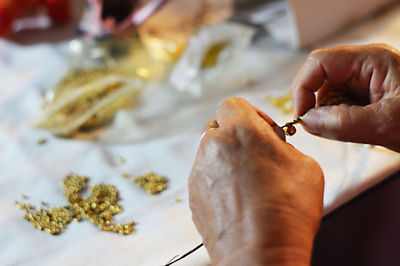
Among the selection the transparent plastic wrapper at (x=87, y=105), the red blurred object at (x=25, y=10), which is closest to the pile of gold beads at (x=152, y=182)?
the transparent plastic wrapper at (x=87, y=105)

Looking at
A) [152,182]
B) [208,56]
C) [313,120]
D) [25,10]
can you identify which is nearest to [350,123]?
[313,120]

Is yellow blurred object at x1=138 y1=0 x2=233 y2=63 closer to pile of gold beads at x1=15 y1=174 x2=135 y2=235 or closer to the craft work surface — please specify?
the craft work surface

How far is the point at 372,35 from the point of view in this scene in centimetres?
101

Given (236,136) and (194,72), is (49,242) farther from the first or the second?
(194,72)

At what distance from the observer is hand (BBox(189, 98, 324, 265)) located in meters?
0.43

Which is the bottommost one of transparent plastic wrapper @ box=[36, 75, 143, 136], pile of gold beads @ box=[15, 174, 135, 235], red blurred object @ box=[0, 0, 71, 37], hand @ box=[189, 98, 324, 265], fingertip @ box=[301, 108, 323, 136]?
hand @ box=[189, 98, 324, 265]

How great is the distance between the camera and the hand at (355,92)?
21.0 inches

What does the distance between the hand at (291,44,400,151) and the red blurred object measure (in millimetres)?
857

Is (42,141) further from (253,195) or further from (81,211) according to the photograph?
(253,195)

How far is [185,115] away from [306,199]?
0.45 metres

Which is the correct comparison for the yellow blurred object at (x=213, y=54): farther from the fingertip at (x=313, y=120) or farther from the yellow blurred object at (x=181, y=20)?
the fingertip at (x=313, y=120)

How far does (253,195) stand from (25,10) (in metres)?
1.04

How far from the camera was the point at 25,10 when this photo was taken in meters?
1.22

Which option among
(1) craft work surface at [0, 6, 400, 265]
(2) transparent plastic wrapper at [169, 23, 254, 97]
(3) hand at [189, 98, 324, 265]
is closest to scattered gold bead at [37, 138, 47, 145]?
(1) craft work surface at [0, 6, 400, 265]
